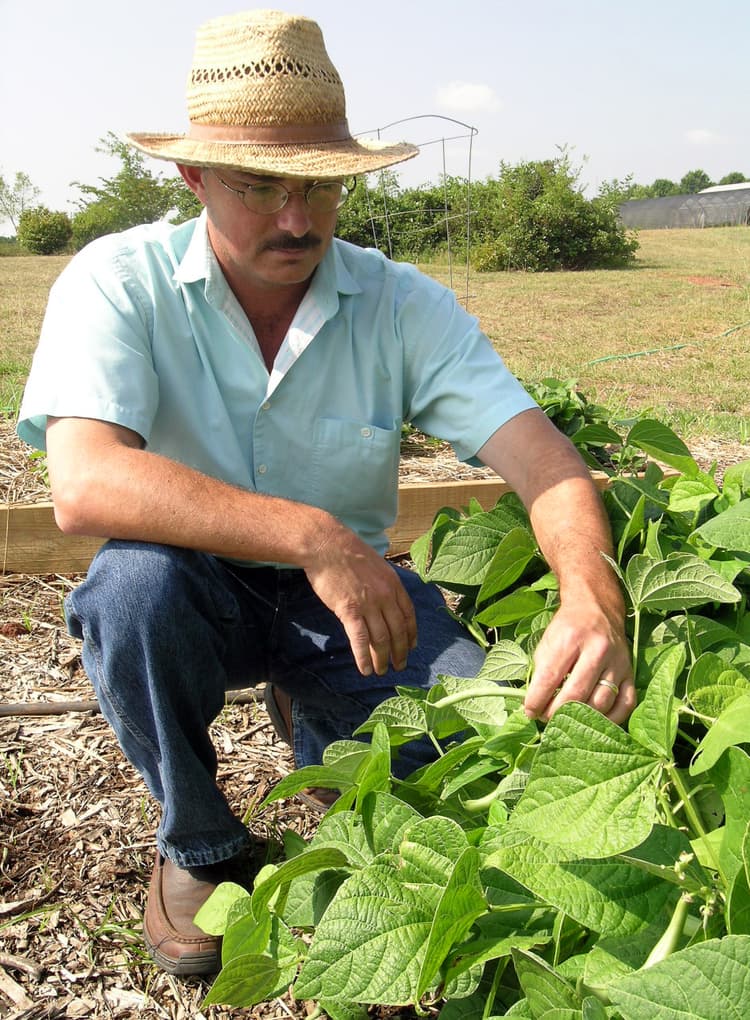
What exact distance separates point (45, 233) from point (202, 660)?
3244 cm

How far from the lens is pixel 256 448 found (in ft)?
6.10

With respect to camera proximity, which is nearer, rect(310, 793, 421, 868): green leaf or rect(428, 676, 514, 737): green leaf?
rect(310, 793, 421, 868): green leaf

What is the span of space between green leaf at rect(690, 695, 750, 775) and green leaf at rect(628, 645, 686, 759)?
0.03 metres

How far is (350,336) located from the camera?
6.19 ft

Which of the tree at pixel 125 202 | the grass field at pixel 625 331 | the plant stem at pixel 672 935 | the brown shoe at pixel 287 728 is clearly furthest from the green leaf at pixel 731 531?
the tree at pixel 125 202

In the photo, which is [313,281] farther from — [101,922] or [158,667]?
[101,922]

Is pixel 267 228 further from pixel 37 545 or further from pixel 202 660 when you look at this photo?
pixel 37 545

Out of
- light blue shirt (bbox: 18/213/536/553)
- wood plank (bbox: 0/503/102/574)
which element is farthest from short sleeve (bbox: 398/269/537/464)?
wood plank (bbox: 0/503/102/574)

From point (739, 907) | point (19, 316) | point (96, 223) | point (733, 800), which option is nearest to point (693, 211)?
point (96, 223)

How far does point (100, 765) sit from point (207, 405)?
83 centimetres

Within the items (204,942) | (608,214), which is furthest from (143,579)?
(608,214)

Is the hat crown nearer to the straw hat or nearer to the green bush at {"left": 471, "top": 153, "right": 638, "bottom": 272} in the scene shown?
the straw hat

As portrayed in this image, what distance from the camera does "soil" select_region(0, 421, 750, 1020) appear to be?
1.53m

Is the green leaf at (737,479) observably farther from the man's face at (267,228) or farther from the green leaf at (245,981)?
the green leaf at (245,981)
